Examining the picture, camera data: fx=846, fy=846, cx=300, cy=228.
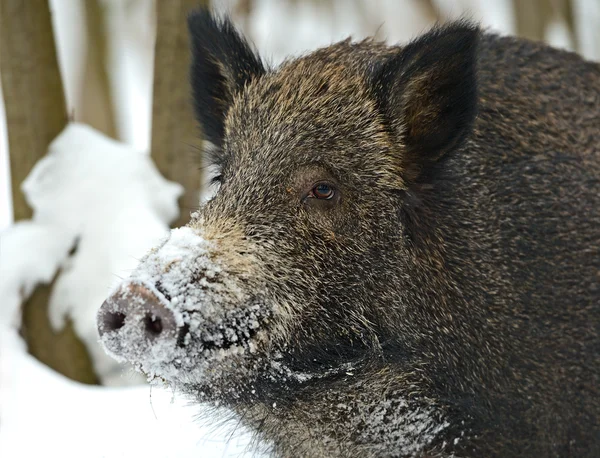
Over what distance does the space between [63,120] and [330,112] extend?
3114mm

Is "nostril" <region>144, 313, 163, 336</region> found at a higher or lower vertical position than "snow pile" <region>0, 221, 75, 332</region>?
higher

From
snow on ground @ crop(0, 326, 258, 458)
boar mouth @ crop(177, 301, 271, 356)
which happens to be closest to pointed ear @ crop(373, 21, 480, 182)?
boar mouth @ crop(177, 301, 271, 356)

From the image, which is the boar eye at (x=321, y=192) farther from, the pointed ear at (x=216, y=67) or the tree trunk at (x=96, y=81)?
the tree trunk at (x=96, y=81)

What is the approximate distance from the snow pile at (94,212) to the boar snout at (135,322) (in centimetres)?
273

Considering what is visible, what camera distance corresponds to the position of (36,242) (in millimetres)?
5625

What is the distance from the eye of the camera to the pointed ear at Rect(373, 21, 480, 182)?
10.8ft

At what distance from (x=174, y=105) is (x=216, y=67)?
193 cm

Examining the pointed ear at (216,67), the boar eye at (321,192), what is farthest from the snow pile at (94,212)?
the boar eye at (321,192)

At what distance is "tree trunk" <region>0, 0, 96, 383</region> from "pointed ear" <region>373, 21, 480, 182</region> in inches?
121

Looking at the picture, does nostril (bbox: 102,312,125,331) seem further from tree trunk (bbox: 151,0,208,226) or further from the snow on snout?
tree trunk (bbox: 151,0,208,226)

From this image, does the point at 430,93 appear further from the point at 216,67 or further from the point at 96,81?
the point at 96,81

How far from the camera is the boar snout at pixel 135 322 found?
8.51 feet

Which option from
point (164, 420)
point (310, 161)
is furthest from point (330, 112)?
point (164, 420)

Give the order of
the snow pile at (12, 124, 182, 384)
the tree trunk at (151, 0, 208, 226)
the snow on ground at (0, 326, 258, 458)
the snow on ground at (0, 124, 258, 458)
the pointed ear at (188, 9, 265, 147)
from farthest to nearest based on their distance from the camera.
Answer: the tree trunk at (151, 0, 208, 226)
the snow pile at (12, 124, 182, 384)
the snow on ground at (0, 124, 258, 458)
the snow on ground at (0, 326, 258, 458)
the pointed ear at (188, 9, 265, 147)
